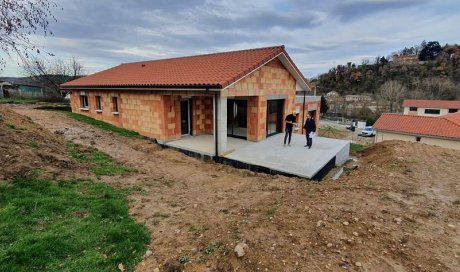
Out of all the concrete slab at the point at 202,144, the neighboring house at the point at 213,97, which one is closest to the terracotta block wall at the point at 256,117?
the neighboring house at the point at 213,97

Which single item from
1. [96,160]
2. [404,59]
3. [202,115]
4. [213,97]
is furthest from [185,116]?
[404,59]

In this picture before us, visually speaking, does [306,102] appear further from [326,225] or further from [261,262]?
[261,262]

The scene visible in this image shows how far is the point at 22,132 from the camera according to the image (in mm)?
7805

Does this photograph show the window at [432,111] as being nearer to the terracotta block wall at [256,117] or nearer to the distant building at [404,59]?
the distant building at [404,59]

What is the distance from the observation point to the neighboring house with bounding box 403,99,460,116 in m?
41.3

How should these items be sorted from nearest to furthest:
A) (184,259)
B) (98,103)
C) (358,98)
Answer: (184,259) < (98,103) < (358,98)

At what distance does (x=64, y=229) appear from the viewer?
397 centimetres

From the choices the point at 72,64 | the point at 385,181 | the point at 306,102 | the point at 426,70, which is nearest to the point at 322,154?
the point at 385,181

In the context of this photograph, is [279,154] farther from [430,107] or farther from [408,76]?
[408,76]

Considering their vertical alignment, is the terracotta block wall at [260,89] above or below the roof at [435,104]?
above

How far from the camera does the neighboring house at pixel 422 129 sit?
2235 centimetres

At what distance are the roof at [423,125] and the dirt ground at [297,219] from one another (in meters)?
19.0

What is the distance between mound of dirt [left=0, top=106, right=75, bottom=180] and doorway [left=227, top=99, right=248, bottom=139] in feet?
24.7

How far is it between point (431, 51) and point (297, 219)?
299ft
